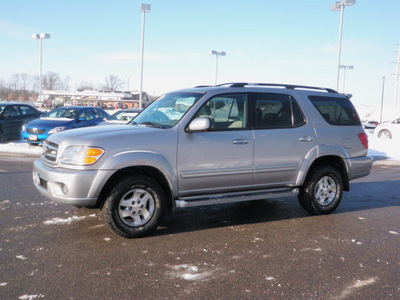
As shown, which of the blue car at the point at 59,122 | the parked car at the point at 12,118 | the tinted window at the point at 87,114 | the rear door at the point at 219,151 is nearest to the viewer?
the rear door at the point at 219,151

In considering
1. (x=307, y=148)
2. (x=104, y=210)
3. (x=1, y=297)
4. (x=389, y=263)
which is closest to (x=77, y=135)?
(x=104, y=210)

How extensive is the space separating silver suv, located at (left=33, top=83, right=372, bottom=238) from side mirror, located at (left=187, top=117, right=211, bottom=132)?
13 mm

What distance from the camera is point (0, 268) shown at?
4.02 m

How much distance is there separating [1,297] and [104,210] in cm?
167

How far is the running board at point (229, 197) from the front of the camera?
525 centimetres

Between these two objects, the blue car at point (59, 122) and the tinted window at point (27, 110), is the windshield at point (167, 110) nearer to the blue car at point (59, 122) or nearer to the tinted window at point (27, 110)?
the blue car at point (59, 122)

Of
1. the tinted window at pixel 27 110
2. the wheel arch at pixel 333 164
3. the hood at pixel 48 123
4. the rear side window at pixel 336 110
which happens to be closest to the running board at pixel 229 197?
the wheel arch at pixel 333 164

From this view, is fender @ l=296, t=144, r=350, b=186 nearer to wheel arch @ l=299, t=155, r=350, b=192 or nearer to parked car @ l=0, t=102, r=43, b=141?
wheel arch @ l=299, t=155, r=350, b=192

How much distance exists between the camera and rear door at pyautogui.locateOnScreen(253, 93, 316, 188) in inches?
229

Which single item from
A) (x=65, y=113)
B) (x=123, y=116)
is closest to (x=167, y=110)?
(x=123, y=116)

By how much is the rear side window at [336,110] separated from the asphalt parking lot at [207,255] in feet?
4.84

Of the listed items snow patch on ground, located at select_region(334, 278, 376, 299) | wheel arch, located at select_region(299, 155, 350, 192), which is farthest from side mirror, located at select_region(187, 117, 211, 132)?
snow patch on ground, located at select_region(334, 278, 376, 299)

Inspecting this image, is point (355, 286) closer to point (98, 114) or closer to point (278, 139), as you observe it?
point (278, 139)

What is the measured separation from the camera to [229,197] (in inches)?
221
